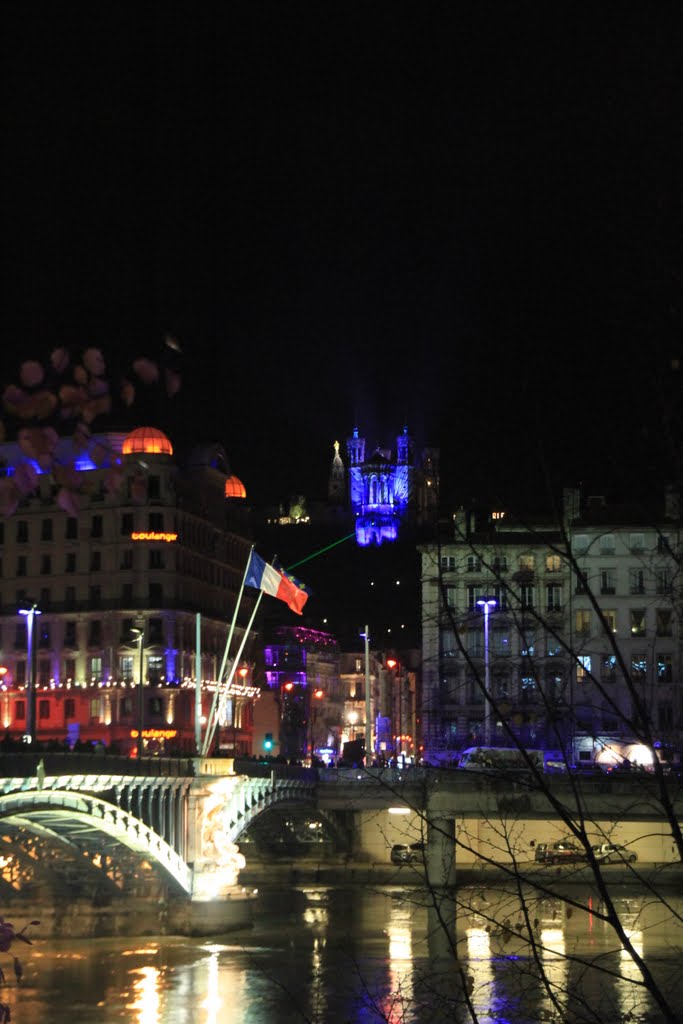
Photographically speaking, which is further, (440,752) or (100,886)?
(440,752)

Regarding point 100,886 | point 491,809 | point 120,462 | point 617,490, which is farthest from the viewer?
point 100,886

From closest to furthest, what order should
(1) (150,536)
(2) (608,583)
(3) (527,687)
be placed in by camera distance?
(3) (527,687)
(2) (608,583)
(1) (150,536)

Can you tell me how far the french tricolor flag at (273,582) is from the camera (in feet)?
208

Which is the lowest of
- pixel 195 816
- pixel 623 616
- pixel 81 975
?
pixel 81 975

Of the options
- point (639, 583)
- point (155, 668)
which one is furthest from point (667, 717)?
point (155, 668)

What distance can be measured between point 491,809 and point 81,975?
19348 millimetres

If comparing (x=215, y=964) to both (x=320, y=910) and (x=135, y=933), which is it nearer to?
(x=135, y=933)

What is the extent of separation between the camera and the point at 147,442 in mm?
120000

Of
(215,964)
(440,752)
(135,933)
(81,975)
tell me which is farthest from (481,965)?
(440,752)

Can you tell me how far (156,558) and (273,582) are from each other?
55.9 metres

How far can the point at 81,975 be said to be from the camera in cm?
5912

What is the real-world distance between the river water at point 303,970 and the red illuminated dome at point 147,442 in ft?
158

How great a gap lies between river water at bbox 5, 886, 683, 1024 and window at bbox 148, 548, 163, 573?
42967 millimetres

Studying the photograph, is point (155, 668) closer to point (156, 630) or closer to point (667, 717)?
point (156, 630)
